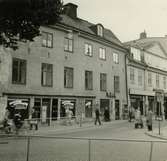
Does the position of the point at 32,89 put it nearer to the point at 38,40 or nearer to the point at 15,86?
the point at 15,86

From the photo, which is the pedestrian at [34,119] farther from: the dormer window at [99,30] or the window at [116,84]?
the dormer window at [99,30]

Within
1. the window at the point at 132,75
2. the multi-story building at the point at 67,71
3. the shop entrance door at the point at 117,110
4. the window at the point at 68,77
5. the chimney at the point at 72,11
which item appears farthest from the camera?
the window at the point at 132,75

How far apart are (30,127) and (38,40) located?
7781 millimetres

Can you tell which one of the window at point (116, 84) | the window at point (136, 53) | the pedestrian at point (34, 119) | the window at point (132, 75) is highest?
the window at point (136, 53)

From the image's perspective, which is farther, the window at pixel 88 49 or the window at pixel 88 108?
the window at pixel 88 49

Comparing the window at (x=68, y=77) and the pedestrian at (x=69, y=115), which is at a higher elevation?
the window at (x=68, y=77)

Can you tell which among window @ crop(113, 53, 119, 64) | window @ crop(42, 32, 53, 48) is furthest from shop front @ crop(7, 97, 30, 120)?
window @ crop(113, 53, 119, 64)

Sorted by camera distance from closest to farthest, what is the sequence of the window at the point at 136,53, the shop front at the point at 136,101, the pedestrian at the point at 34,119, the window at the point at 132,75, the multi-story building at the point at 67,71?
1. the pedestrian at the point at 34,119
2. the multi-story building at the point at 67,71
3. the shop front at the point at 136,101
4. the window at the point at 132,75
5. the window at the point at 136,53

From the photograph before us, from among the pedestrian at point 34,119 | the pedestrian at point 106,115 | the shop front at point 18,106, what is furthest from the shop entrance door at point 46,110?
the pedestrian at point 106,115

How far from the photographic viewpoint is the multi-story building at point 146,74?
36.7 metres

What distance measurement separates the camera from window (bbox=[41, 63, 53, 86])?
81.3 ft

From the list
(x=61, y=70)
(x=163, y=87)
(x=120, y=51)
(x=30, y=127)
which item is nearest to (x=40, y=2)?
(x=30, y=127)

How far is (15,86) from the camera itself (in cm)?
2220

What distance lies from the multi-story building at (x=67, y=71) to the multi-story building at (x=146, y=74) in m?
2.22
